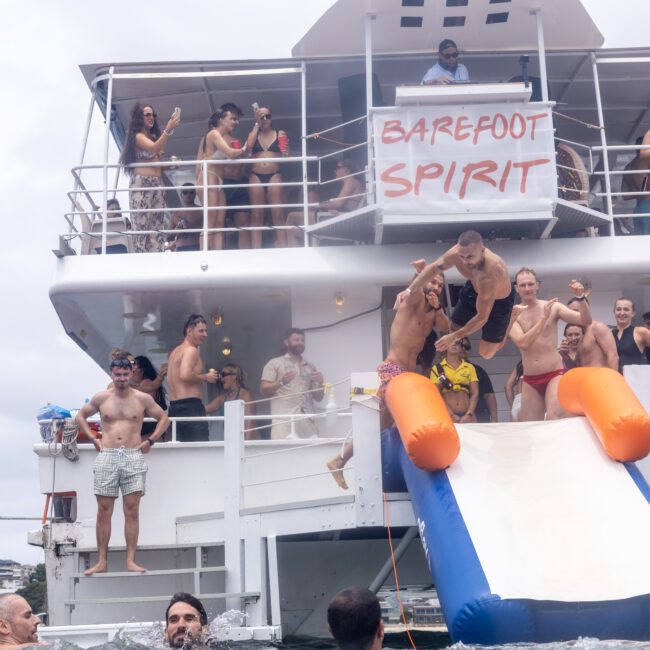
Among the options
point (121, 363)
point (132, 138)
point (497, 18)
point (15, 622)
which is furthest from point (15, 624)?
point (497, 18)

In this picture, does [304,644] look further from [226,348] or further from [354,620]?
[354,620]

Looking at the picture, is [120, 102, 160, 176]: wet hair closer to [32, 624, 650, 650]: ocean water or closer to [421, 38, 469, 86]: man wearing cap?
[421, 38, 469, 86]: man wearing cap

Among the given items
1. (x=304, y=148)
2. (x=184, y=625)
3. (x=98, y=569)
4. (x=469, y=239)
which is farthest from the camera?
(x=304, y=148)

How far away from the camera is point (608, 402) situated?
697 centimetres

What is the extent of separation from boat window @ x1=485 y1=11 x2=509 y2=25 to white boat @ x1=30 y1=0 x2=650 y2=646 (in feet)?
0.06

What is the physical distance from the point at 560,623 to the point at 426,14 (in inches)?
292

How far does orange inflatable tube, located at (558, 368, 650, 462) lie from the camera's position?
265 inches

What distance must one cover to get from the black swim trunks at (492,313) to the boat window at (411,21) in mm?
4326

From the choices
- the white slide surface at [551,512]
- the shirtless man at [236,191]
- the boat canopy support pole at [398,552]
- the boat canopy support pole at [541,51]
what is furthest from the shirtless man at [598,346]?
the shirtless man at [236,191]

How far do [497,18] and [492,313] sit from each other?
15.5ft

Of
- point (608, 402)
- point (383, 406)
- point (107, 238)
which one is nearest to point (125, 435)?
point (383, 406)

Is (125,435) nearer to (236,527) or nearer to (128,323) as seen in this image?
(236,527)

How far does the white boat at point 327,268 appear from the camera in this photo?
8383 millimetres

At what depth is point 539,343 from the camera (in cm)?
834
